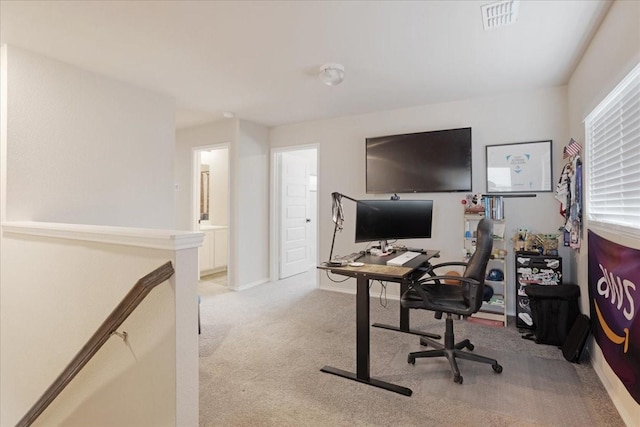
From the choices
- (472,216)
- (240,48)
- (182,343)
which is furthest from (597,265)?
(240,48)

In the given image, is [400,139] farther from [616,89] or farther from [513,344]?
[513,344]

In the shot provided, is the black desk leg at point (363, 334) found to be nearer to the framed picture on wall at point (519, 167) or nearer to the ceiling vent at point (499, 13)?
the ceiling vent at point (499, 13)

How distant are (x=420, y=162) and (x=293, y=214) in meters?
2.37

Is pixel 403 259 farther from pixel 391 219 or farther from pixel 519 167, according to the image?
pixel 519 167

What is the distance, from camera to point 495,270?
11.7 feet

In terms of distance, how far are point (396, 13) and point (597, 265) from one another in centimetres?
220

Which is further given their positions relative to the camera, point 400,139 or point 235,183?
point 235,183

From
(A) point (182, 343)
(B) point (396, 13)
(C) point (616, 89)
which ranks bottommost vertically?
(A) point (182, 343)

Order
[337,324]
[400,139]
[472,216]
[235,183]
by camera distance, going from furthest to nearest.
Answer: [235,183] → [400,139] → [472,216] → [337,324]

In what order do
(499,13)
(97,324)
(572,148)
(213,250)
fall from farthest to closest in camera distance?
1. (213,250)
2. (572,148)
3. (499,13)
4. (97,324)

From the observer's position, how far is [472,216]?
12.0 ft

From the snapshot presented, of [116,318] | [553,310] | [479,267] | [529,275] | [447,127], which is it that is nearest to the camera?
[116,318]

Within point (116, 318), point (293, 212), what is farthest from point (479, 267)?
point (293, 212)

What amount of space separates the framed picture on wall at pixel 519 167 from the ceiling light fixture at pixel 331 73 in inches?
76.1
